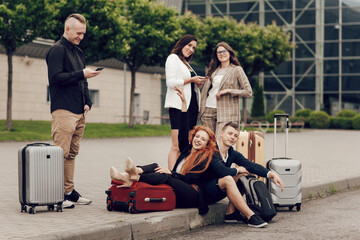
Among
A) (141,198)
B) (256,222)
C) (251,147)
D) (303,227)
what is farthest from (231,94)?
(141,198)

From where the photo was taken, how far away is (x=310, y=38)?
149ft

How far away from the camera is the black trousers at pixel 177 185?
597 centimetres

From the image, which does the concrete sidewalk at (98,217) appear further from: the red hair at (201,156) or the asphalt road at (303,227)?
the red hair at (201,156)

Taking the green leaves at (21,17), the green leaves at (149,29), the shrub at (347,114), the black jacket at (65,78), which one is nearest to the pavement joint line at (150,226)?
the black jacket at (65,78)

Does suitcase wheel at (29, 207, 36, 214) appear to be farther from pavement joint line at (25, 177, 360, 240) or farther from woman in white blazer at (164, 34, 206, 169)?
woman in white blazer at (164, 34, 206, 169)

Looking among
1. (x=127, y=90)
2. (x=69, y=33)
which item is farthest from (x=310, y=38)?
(x=69, y=33)

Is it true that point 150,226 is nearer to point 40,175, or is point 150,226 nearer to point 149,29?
point 40,175

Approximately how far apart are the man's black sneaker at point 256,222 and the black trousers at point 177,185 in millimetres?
583

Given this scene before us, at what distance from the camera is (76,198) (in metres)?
6.58

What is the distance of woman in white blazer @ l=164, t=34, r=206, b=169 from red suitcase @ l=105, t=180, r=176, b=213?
4.10 feet

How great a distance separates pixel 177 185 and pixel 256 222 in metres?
0.86

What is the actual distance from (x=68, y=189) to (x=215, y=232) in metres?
1.71

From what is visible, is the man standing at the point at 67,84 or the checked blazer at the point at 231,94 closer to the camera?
the man standing at the point at 67,84

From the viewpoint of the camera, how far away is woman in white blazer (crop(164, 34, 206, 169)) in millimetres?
7199
